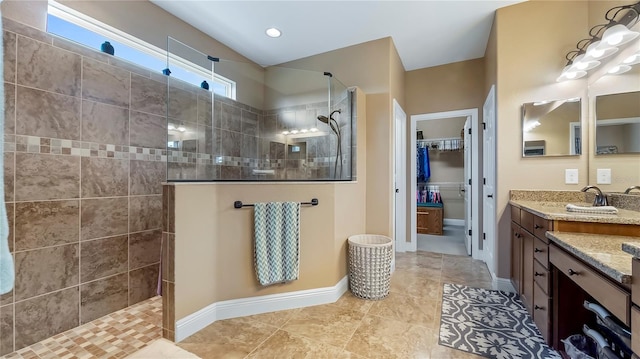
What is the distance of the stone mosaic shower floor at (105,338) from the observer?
1.71m

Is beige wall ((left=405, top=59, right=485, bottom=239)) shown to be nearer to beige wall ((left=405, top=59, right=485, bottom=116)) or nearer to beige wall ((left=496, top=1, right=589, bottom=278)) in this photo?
beige wall ((left=405, top=59, right=485, bottom=116))

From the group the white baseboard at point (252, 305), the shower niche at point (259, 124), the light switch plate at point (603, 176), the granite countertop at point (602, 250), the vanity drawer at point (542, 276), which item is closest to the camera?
the granite countertop at point (602, 250)

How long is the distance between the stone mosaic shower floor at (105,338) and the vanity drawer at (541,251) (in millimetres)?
2600

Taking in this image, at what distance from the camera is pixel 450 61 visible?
3727mm

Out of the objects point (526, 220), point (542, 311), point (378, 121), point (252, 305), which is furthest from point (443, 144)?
point (252, 305)

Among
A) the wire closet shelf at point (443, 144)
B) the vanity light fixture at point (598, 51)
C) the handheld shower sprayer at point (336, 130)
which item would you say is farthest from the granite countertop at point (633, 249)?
the wire closet shelf at point (443, 144)

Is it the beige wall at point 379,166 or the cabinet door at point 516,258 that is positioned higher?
the beige wall at point 379,166

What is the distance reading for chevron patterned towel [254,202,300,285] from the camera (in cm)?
215

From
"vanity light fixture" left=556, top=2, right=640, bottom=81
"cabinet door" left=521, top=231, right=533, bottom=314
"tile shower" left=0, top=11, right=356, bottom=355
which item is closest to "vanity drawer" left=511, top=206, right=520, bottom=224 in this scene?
"cabinet door" left=521, top=231, right=533, bottom=314

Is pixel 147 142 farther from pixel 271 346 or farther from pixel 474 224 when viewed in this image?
pixel 474 224

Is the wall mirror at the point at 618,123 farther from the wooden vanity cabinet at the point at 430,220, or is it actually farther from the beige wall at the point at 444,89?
the wooden vanity cabinet at the point at 430,220

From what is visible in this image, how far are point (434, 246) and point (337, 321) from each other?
9.15 feet

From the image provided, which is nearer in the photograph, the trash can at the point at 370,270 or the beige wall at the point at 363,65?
the trash can at the point at 370,270

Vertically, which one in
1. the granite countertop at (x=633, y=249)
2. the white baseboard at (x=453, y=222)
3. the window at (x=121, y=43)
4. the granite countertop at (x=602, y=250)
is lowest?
the white baseboard at (x=453, y=222)
